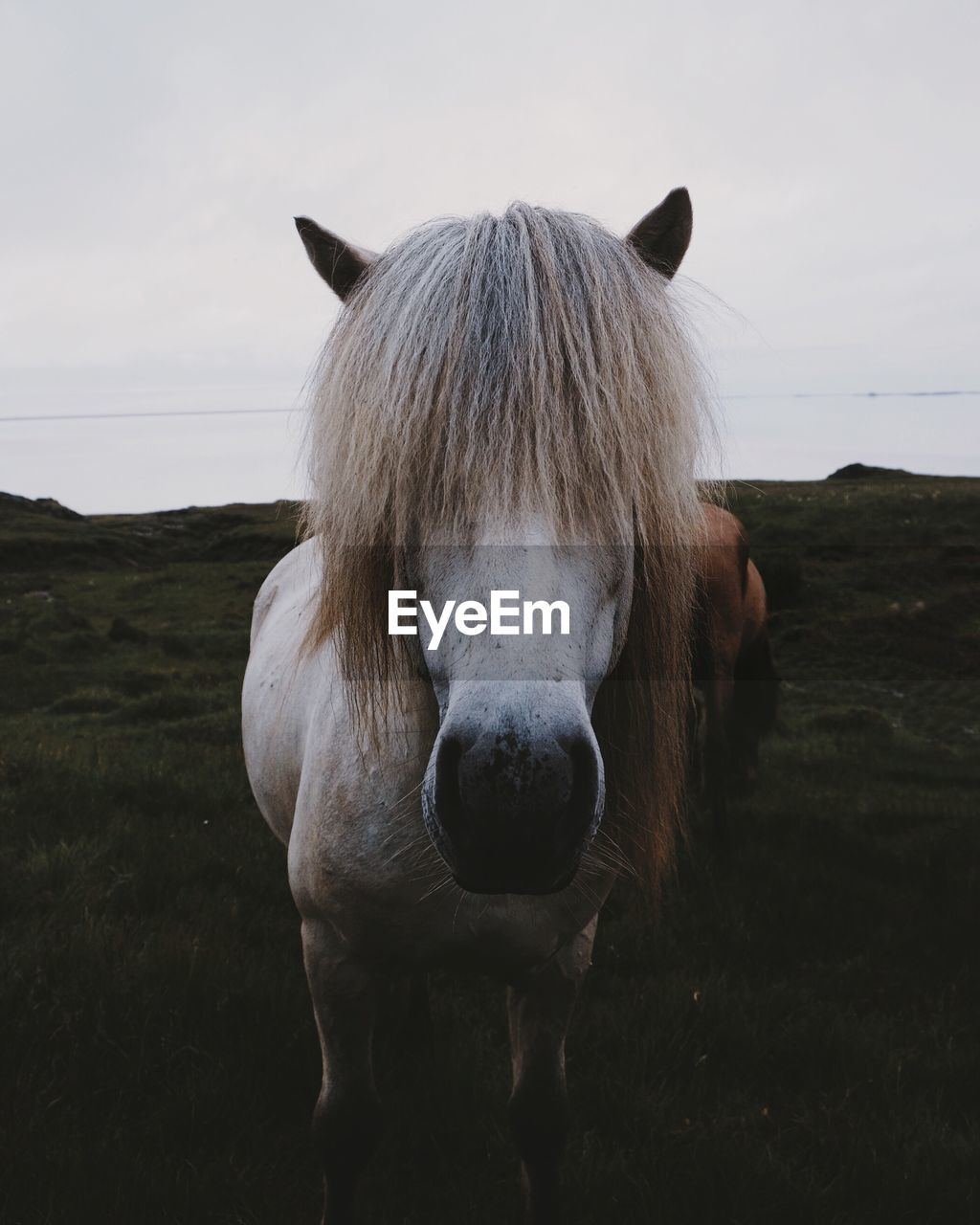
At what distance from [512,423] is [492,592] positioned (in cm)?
27

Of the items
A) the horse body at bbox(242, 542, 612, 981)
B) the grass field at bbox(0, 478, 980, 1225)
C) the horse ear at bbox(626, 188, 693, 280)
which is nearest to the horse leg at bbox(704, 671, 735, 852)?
the grass field at bbox(0, 478, 980, 1225)

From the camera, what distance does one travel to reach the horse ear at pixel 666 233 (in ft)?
5.52

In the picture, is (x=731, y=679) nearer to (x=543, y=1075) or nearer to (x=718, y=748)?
(x=718, y=748)

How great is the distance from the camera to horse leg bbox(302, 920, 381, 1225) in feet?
6.93

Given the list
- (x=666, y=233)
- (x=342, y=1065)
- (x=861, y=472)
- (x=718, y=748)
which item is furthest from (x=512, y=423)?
(x=861, y=472)

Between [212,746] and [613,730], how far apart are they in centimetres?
601

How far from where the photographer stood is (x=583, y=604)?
132 centimetres

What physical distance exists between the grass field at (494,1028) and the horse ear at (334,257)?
85 cm

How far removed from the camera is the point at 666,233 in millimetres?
1724

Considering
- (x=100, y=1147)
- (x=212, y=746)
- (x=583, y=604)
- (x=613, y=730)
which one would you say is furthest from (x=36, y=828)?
(x=583, y=604)

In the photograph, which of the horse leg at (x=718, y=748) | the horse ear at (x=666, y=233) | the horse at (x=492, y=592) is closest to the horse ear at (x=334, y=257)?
the horse at (x=492, y=592)

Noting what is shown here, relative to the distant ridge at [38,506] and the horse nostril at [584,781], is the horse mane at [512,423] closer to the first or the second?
the horse nostril at [584,781]

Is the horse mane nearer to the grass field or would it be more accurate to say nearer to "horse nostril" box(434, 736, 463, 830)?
"horse nostril" box(434, 736, 463, 830)

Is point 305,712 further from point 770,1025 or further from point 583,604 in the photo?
point 770,1025
